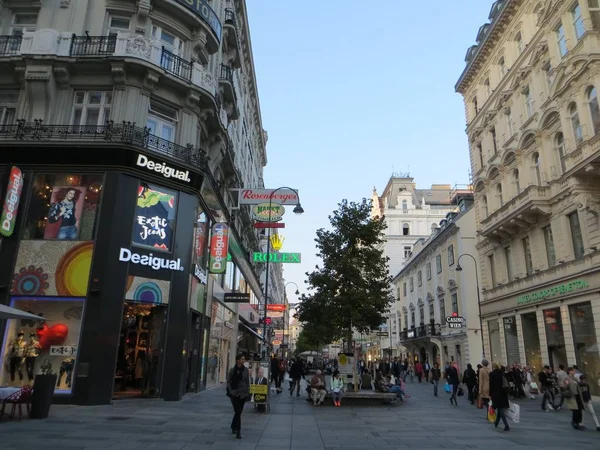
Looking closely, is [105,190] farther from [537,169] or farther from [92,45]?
[537,169]

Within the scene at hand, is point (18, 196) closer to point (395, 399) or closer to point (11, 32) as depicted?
point (11, 32)

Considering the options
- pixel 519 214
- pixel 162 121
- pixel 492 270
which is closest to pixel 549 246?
pixel 519 214

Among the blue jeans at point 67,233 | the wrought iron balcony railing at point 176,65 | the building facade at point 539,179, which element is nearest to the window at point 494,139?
the building facade at point 539,179

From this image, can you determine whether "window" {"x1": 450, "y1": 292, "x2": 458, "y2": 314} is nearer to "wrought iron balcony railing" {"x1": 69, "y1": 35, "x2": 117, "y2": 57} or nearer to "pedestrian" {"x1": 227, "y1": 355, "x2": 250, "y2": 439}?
"pedestrian" {"x1": 227, "y1": 355, "x2": 250, "y2": 439}

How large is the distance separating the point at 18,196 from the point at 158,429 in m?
10.4

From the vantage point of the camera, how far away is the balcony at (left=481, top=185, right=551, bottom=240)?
995 inches

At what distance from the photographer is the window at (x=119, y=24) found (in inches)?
740

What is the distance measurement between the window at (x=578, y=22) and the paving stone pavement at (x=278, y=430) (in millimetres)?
18020

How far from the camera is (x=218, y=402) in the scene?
17547mm

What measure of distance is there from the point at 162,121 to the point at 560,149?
20.9 meters

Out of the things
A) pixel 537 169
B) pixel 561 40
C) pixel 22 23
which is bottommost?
pixel 537 169

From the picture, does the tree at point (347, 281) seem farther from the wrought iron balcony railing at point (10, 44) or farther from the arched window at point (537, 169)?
the wrought iron balcony railing at point (10, 44)

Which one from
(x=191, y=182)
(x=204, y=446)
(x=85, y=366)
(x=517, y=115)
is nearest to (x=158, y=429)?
(x=204, y=446)

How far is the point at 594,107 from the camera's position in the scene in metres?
21.3
